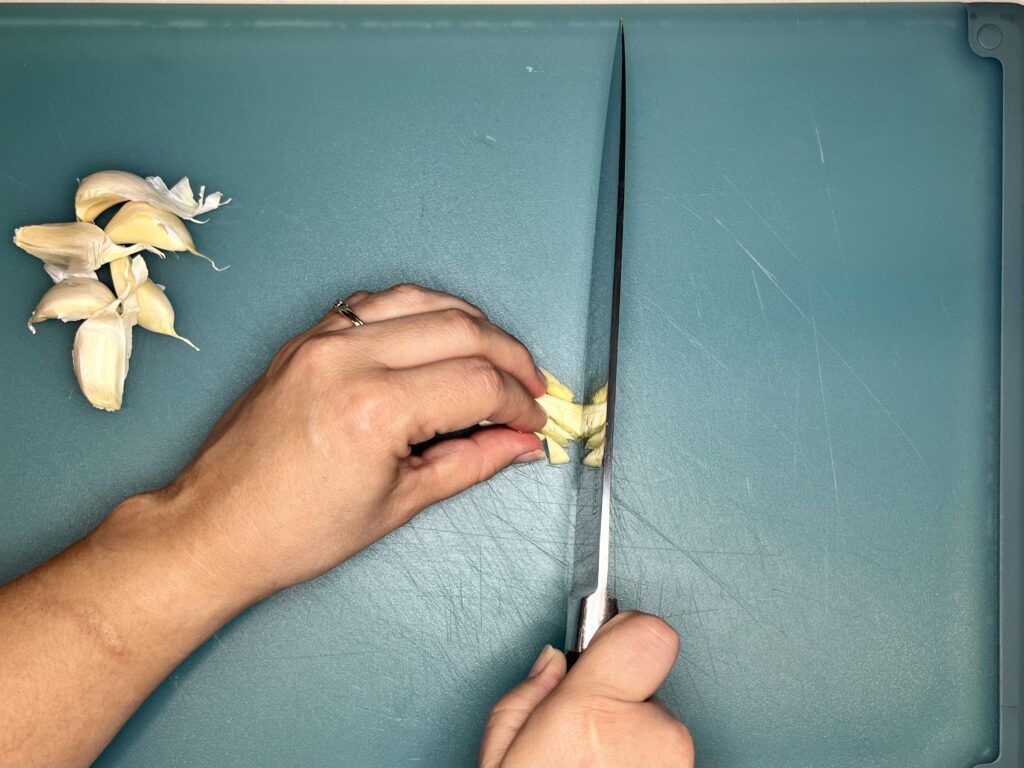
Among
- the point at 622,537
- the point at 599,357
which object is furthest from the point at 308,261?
the point at 622,537

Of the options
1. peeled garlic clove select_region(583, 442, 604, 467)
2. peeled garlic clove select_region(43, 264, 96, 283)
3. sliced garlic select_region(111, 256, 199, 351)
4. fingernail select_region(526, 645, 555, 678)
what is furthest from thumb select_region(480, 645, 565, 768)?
peeled garlic clove select_region(43, 264, 96, 283)

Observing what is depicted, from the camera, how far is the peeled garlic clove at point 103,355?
3.85 feet

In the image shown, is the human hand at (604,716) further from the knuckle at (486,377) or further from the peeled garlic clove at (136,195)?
the peeled garlic clove at (136,195)

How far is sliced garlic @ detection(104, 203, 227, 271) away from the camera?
118cm

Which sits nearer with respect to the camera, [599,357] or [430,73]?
[599,357]

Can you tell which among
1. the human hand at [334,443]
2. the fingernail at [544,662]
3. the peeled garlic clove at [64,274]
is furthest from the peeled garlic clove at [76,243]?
the fingernail at [544,662]

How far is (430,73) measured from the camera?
1.25 m

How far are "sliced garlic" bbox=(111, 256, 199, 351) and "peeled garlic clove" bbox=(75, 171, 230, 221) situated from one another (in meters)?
0.08

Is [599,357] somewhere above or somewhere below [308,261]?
below

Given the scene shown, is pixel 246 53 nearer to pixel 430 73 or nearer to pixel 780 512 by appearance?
pixel 430 73

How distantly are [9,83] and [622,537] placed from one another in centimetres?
103

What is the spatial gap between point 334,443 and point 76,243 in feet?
1.71

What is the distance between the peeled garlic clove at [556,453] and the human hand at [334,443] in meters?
0.14

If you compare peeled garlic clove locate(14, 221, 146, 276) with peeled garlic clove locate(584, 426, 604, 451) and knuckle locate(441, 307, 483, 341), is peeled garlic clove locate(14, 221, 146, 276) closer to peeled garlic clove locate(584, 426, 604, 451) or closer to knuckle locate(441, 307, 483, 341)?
knuckle locate(441, 307, 483, 341)
